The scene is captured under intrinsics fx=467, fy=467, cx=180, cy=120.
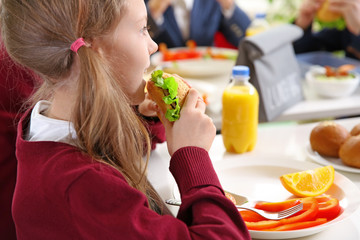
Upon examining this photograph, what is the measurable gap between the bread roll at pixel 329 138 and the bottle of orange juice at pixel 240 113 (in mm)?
162

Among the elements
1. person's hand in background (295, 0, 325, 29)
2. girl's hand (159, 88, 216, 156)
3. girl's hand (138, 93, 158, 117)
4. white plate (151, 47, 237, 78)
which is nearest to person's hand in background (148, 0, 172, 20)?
white plate (151, 47, 237, 78)

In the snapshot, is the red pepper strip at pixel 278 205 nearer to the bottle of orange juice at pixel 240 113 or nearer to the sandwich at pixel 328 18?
the bottle of orange juice at pixel 240 113

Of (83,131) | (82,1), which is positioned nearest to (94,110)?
→ (83,131)

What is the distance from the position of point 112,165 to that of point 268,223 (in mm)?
295

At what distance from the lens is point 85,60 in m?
0.76

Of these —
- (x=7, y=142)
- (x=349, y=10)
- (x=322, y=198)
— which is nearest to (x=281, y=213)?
(x=322, y=198)

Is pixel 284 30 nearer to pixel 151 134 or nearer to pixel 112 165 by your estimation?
pixel 151 134

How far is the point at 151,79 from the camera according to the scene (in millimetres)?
987

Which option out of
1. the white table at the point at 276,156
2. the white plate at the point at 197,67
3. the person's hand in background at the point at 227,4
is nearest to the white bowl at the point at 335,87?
the white table at the point at 276,156

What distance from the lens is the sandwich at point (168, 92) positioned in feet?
3.06

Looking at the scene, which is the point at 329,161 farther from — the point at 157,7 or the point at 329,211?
the point at 157,7

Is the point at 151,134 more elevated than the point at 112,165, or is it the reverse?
the point at 112,165

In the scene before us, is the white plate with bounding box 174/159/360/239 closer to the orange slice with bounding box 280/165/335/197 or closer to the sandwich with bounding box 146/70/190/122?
the orange slice with bounding box 280/165/335/197

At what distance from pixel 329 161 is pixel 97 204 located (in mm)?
636
